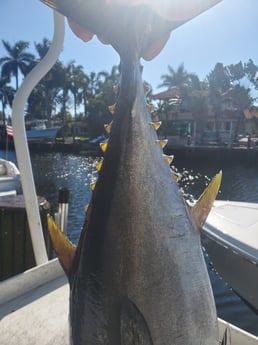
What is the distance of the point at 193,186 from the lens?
25219 mm

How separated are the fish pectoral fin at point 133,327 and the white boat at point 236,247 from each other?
15.6 ft

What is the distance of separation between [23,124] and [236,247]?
14.5 feet

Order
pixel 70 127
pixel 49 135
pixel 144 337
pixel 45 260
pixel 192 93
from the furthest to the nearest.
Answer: pixel 70 127
pixel 49 135
pixel 192 93
pixel 45 260
pixel 144 337

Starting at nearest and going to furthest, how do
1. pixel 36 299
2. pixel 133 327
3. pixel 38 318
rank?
pixel 133 327 → pixel 38 318 → pixel 36 299

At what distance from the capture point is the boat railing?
313 centimetres

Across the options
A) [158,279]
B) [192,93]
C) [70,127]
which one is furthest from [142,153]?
[70,127]

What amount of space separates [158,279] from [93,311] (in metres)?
0.32

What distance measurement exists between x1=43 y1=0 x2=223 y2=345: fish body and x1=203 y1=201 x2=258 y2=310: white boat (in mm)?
4634

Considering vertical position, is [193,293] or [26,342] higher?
[193,293]

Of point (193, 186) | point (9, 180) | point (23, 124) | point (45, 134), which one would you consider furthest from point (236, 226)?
point (45, 134)

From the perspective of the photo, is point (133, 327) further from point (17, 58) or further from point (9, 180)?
point (17, 58)

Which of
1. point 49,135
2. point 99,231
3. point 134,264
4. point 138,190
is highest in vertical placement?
point 138,190

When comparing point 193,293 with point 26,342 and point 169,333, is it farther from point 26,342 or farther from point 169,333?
point 26,342

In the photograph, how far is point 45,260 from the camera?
3619mm
